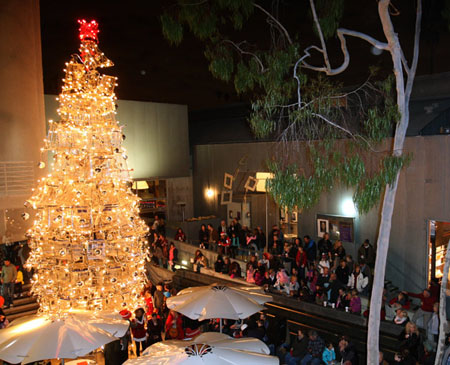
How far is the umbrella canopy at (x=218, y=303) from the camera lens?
810 cm

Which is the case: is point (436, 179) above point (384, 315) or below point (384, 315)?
above

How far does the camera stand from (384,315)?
9.63 meters

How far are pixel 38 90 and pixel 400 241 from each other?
12.1 meters

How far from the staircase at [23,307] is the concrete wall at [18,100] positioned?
71.8 inches

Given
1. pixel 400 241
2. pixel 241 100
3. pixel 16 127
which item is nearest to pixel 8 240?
pixel 16 127

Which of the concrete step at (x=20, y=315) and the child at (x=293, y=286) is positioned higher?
the child at (x=293, y=286)

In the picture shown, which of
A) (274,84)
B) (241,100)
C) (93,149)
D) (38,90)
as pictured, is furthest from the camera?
(241,100)

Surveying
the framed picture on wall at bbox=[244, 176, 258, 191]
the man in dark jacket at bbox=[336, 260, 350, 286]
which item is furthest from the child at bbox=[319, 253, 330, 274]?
the framed picture on wall at bbox=[244, 176, 258, 191]

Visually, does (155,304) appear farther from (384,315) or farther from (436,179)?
(436,179)

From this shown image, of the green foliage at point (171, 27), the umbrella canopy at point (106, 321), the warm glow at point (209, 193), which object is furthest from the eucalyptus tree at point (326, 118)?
the warm glow at point (209, 193)

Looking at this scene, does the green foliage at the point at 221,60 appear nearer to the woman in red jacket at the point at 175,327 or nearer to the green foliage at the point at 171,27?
the green foliage at the point at 171,27

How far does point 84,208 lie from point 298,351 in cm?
588

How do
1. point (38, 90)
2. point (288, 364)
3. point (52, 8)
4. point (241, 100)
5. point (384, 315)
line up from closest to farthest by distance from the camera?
point (288, 364), point (384, 315), point (38, 90), point (52, 8), point (241, 100)

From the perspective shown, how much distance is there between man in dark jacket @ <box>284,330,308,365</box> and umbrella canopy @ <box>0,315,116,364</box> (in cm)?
363
